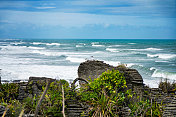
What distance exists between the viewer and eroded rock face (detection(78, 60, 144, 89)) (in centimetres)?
488

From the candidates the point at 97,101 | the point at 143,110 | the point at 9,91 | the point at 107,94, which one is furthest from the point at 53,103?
the point at 9,91

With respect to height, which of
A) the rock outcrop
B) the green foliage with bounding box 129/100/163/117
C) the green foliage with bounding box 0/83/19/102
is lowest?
the green foliage with bounding box 129/100/163/117

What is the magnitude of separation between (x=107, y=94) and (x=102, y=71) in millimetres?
1347

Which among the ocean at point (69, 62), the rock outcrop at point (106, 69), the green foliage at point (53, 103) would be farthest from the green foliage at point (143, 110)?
the ocean at point (69, 62)

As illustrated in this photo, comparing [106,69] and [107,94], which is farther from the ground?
[106,69]

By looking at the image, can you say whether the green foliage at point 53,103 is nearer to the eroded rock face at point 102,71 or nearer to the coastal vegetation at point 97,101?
the coastal vegetation at point 97,101

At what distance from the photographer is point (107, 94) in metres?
4.14

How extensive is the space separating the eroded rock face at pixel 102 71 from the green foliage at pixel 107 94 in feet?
1.11

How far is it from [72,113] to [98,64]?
7.75ft

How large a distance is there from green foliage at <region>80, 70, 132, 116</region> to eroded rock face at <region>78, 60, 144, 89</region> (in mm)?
339

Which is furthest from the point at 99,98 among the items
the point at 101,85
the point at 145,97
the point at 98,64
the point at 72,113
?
the point at 98,64

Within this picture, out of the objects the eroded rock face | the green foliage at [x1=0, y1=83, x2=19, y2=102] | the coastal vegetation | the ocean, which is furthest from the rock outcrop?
the green foliage at [x1=0, y1=83, x2=19, y2=102]

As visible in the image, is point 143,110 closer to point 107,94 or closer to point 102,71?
point 107,94

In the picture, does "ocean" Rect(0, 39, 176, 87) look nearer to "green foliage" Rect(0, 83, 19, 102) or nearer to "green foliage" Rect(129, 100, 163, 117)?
"green foliage" Rect(0, 83, 19, 102)
